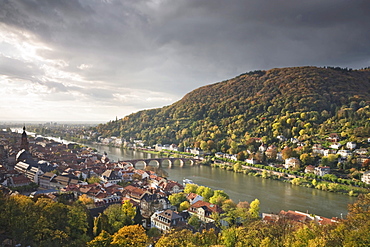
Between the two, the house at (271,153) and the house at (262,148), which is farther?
the house at (262,148)

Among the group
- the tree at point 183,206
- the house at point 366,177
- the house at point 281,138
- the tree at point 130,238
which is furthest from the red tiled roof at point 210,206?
the house at point 281,138

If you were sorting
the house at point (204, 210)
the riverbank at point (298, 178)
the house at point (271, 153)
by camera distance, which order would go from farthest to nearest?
the house at point (271, 153)
the riverbank at point (298, 178)
the house at point (204, 210)

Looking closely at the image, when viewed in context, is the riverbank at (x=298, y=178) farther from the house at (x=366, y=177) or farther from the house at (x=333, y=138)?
the house at (x=333, y=138)

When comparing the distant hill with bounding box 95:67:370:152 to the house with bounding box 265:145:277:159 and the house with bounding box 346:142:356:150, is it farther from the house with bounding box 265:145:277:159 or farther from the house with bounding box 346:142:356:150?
the house with bounding box 265:145:277:159

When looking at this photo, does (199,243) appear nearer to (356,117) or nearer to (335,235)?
(335,235)

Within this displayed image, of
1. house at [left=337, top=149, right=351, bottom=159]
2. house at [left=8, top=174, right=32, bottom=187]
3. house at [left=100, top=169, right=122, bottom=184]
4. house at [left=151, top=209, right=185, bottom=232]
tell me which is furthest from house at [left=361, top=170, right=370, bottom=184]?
house at [left=8, top=174, right=32, bottom=187]

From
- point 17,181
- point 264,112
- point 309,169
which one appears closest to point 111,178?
point 17,181
